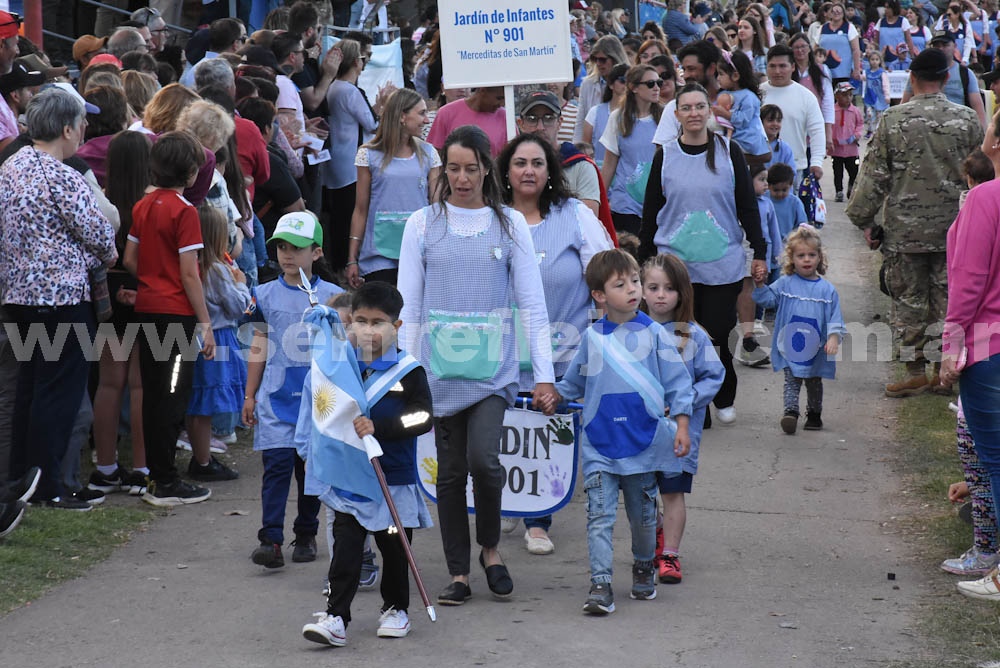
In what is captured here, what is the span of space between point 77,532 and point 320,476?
2.19m

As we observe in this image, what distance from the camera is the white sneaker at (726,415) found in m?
9.48

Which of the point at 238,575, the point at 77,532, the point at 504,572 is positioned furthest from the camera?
the point at 77,532

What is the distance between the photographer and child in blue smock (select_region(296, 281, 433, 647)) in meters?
5.41

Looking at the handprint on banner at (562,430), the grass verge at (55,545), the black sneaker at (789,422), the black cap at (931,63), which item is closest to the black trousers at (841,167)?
the black cap at (931,63)

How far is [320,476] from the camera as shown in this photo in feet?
17.8

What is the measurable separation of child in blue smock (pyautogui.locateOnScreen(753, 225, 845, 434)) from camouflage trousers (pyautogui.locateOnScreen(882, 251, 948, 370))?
0.99 metres

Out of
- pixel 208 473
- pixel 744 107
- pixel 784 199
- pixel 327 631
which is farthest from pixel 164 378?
pixel 784 199

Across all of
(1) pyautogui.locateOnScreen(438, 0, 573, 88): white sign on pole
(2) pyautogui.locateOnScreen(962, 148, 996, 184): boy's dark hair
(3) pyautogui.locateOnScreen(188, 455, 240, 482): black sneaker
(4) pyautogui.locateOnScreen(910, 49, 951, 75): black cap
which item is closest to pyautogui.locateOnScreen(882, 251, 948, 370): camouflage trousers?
(4) pyautogui.locateOnScreen(910, 49, 951, 75): black cap

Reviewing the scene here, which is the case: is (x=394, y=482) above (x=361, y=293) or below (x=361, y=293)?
below

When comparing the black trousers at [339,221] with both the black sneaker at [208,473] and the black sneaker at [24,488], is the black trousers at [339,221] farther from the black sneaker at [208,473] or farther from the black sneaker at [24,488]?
the black sneaker at [24,488]

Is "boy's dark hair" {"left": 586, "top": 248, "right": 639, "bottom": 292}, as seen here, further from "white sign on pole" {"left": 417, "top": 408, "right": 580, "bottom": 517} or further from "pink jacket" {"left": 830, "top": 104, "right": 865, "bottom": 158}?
"pink jacket" {"left": 830, "top": 104, "right": 865, "bottom": 158}

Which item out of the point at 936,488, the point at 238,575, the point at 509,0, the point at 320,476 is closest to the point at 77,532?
the point at 238,575

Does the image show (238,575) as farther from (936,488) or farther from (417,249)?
(936,488)

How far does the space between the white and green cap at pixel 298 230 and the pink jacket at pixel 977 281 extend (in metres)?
2.86
